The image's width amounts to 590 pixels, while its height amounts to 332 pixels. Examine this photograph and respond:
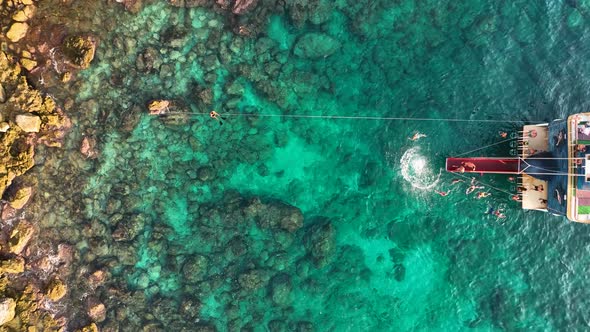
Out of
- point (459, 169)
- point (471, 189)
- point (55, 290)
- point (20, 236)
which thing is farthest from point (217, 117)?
point (471, 189)

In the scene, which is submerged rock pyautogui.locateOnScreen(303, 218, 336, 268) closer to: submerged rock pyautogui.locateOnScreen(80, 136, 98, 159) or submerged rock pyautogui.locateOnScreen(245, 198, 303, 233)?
submerged rock pyautogui.locateOnScreen(245, 198, 303, 233)

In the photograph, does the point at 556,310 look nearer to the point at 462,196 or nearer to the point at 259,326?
the point at 462,196

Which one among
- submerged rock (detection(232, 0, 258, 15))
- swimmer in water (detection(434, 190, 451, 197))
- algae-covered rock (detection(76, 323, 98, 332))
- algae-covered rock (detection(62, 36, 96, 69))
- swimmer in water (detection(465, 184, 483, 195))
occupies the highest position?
submerged rock (detection(232, 0, 258, 15))

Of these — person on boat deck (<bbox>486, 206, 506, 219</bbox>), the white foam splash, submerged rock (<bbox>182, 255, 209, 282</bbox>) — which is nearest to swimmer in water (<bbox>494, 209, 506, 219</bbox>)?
person on boat deck (<bbox>486, 206, 506, 219</bbox>)

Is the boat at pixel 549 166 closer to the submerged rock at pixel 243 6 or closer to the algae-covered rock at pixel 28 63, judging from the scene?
the submerged rock at pixel 243 6

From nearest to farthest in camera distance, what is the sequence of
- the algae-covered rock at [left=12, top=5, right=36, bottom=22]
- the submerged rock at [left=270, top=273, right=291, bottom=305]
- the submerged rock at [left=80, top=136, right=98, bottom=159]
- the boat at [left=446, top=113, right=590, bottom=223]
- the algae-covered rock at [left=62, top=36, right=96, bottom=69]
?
the boat at [left=446, top=113, right=590, bottom=223]
the algae-covered rock at [left=12, top=5, right=36, bottom=22]
the algae-covered rock at [left=62, top=36, right=96, bottom=69]
the submerged rock at [left=270, top=273, right=291, bottom=305]
the submerged rock at [left=80, top=136, right=98, bottom=159]
